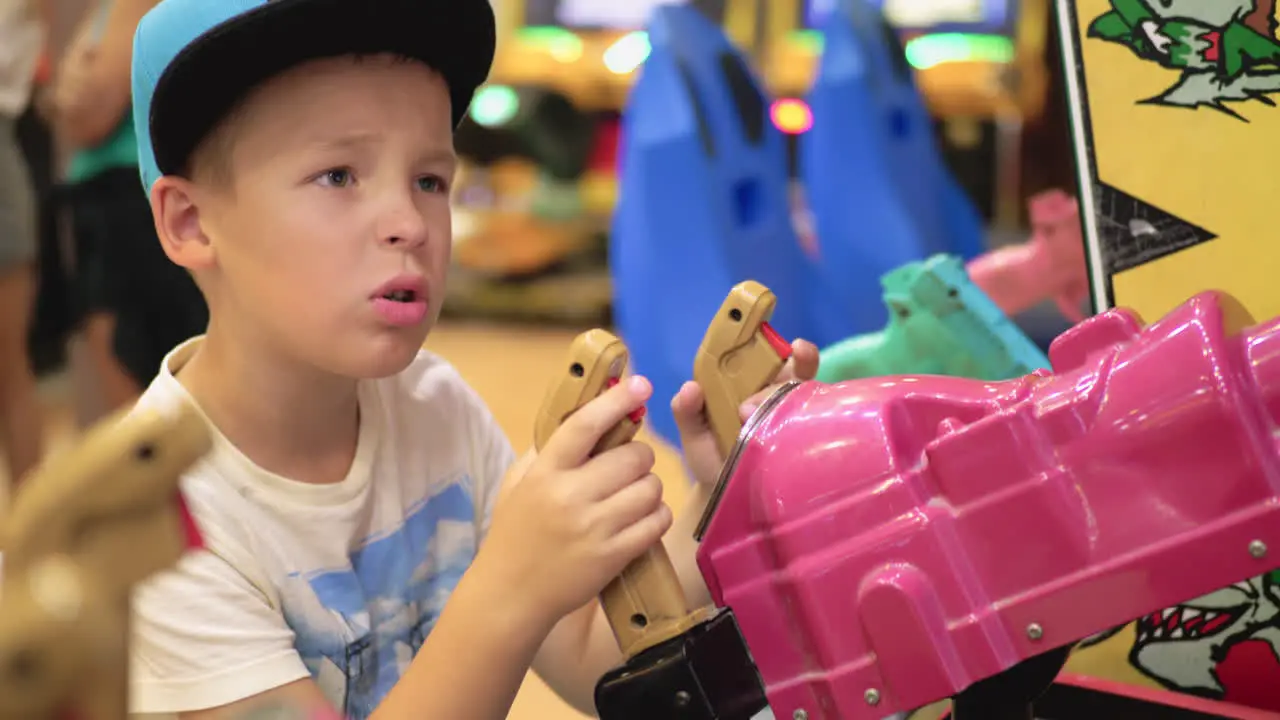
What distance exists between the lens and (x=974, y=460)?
0.54 m

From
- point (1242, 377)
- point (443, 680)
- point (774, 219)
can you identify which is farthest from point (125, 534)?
point (774, 219)

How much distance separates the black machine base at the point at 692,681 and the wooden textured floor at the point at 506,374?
1.41 meters

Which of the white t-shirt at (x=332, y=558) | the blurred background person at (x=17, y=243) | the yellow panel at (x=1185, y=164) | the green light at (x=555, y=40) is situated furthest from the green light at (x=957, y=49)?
the white t-shirt at (x=332, y=558)

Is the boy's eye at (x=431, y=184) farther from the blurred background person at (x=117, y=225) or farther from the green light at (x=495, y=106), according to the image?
Answer: the green light at (x=495, y=106)

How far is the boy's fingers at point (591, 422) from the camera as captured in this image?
601 mm

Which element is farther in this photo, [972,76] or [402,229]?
[972,76]

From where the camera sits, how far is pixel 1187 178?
0.85 meters

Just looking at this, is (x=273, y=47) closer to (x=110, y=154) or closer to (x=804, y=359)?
(x=804, y=359)

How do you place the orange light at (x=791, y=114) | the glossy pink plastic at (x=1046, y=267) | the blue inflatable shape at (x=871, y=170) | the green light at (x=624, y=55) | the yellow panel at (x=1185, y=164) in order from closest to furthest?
the yellow panel at (x=1185, y=164) < the glossy pink plastic at (x=1046, y=267) < the blue inflatable shape at (x=871, y=170) < the orange light at (x=791, y=114) < the green light at (x=624, y=55)

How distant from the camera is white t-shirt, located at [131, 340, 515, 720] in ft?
2.21

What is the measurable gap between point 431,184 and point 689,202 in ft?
2.91

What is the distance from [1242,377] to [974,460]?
4.3 inches

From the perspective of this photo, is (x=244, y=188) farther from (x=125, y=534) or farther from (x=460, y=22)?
(x=125, y=534)

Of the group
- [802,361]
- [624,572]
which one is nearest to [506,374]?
[802,361]
